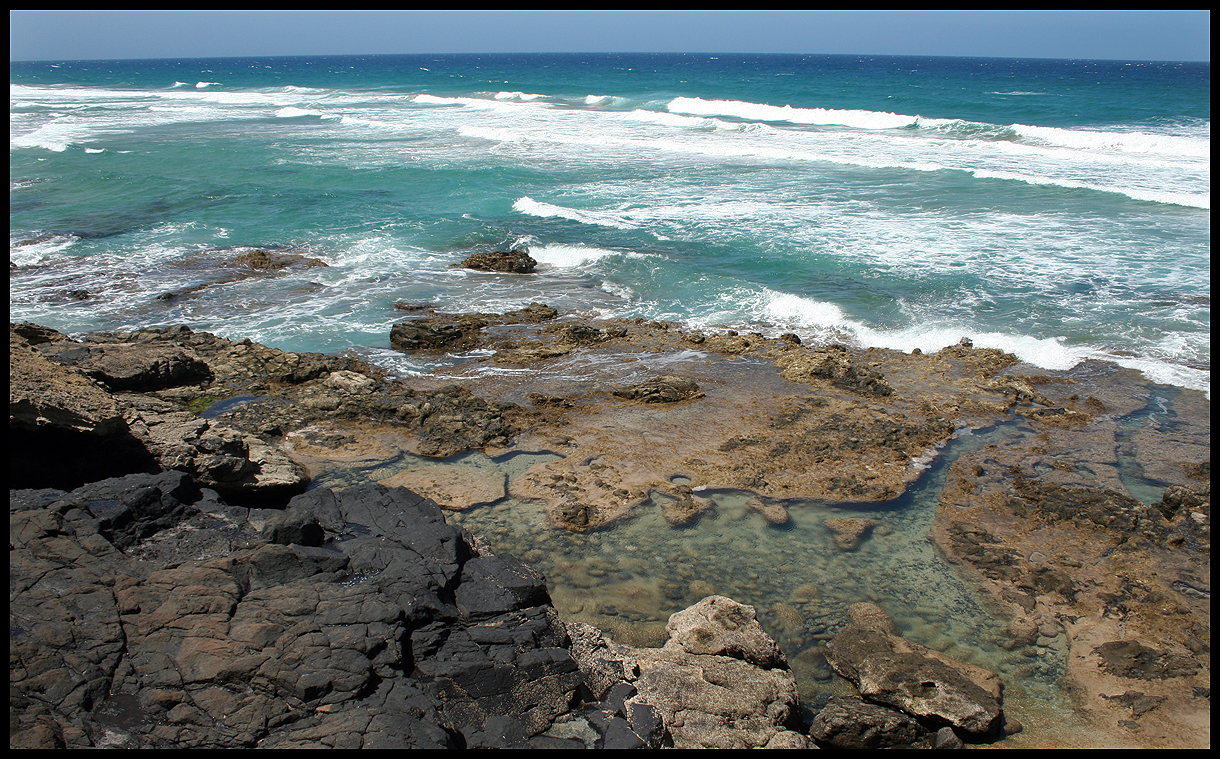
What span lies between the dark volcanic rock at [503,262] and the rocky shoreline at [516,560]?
5.50 meters

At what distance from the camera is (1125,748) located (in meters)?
5.04

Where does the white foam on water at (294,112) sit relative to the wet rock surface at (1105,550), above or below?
above

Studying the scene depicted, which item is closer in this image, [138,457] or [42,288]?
[138,457]

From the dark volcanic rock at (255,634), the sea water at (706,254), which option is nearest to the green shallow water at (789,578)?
the sea water at (706,254)

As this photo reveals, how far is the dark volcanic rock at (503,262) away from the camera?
1662 centimetres

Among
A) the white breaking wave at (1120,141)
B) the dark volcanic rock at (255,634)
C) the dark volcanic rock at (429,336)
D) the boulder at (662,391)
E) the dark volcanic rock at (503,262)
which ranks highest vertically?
the white breaking wave at (1120,141)

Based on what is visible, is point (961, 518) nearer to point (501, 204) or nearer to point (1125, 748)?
point (1125, 748)

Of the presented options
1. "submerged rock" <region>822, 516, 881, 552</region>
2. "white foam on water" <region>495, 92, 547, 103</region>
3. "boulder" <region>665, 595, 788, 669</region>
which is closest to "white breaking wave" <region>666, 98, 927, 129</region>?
"white foam on water" <region>495, 92, 547, 103</region>

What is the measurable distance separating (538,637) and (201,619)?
7.05ft

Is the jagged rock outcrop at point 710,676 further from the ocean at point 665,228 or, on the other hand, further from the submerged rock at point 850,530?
the ocean at point 665,228

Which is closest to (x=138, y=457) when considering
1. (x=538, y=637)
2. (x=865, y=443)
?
(x=538, y=637)

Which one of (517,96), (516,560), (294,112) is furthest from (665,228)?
(517,96)

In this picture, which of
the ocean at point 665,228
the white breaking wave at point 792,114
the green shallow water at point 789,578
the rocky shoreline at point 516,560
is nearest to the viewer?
the rocky shoreline at point 516,560

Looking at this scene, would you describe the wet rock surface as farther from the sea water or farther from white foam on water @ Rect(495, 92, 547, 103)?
white foam on water @ Rect(495, 92, 547, 103)
